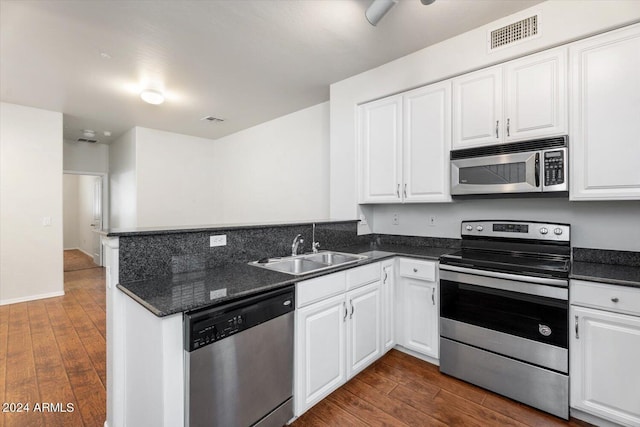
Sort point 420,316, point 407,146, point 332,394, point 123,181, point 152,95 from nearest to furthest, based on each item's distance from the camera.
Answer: point 332,394
point 420,316
point 407,146
point 152,95
point 123,181

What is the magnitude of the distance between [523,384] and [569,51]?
2252mm

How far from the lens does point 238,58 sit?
9.38 feet

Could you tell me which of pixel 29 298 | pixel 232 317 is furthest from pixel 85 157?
pixel 232 317

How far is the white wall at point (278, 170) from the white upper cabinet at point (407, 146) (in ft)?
3.55

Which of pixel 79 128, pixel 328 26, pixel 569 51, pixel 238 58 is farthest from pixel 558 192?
pixel 79 128

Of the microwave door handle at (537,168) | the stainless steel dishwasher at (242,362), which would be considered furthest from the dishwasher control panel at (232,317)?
the microwave door handle at (537,168)

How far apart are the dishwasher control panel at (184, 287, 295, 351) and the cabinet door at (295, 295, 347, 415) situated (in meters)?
0.19

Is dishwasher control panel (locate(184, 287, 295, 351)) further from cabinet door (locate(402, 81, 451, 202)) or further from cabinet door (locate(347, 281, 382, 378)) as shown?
cabinet door (locate(402, 81, 451, 202))

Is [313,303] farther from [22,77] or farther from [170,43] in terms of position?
[22,77]

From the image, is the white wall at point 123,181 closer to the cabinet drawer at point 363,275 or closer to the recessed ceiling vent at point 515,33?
the cabinet drawer at point 363,275

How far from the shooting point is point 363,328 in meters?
2.28

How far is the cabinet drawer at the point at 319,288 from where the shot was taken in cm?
178

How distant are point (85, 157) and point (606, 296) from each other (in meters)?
8.28

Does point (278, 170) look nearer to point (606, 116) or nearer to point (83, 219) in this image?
point (606, 116)
